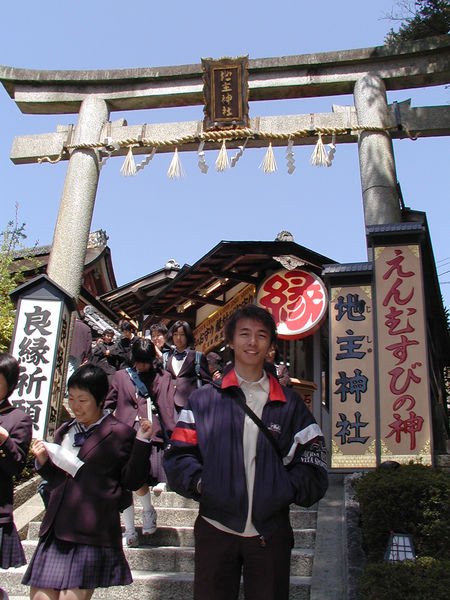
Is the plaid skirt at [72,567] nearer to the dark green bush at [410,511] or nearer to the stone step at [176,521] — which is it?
the dark green bush at [410,511]

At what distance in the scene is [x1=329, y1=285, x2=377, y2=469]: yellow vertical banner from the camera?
6793 millimetres

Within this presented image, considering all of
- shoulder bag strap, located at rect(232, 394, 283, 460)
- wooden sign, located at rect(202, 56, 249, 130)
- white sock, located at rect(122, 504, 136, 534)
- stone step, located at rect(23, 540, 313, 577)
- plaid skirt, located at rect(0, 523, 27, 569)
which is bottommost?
stone step, located at rect(23, 540, 313, 577)

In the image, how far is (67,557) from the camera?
326 cm

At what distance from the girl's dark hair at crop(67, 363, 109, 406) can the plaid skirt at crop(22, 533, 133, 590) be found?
822 millimetres

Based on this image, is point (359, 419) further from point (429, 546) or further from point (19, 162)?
point (19, 162)

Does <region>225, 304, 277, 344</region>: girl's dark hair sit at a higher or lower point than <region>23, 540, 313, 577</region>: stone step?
higher

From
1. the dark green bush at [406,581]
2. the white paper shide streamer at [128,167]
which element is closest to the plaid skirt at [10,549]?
the dark green bush at [406,581]

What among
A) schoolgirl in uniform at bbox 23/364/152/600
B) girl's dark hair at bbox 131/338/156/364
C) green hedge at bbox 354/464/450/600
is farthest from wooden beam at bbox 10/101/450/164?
schoolgirl in uniform at bbox 23/364/152/600

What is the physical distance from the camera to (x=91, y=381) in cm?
366

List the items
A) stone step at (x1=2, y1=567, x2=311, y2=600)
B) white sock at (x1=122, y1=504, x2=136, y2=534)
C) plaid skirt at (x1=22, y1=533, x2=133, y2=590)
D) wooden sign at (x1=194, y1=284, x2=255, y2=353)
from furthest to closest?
wooden sign at (x1=194, y1=284, x2=255, y2=353) < white sock at (x1=122, y1=504, x2=136, y2=534) < stone step at (x1=2, y1=567, x2=311, y2=600) < plaid skirt at (x1=22, y1=533, x2=133, y2=590)

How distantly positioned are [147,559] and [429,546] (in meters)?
2.43

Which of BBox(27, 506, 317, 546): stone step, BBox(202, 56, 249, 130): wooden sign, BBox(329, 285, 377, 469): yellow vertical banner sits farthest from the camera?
BBox(202, 56, 249, 130): wooden sign

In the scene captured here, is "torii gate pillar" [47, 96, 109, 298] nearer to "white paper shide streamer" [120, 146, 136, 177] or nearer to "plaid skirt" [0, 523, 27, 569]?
"white paper shide streamer" [120, 146, 136, 177]

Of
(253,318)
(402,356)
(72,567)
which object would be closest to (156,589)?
(72,567)
